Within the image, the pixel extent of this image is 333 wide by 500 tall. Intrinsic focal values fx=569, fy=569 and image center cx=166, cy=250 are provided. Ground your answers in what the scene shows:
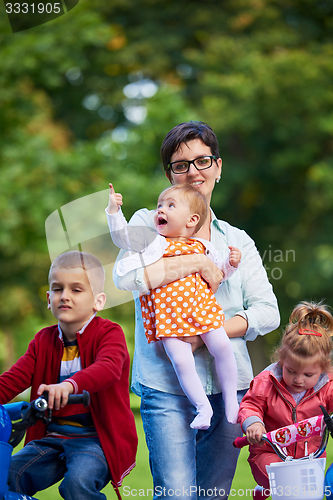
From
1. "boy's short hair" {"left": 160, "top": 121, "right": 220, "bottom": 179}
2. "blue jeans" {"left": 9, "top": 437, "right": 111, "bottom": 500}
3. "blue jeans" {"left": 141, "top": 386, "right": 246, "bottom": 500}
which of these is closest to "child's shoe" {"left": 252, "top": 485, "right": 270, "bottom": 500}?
"blue jeans" {"left": 141, "top": 386, "right": 246, "bottom": 500}

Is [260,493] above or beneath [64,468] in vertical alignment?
beneath

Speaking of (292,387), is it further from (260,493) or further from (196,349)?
(260,493)

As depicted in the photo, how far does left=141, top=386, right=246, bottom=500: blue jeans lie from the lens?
2.07m

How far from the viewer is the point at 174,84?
40.3 feet

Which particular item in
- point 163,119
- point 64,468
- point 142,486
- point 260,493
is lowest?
point 142,486

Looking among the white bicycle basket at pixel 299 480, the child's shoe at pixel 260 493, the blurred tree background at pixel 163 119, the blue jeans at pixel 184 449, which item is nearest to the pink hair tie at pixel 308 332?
the blue jeans at pixel 184 449

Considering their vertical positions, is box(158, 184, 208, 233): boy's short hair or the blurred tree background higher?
box(158, 184, 208, 233): boy's short hair

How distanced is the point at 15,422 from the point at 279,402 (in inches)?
37.1

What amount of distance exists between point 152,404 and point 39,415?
517 mm

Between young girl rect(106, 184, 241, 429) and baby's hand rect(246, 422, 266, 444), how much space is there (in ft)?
0.58

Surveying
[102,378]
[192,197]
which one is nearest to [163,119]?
[192,197]

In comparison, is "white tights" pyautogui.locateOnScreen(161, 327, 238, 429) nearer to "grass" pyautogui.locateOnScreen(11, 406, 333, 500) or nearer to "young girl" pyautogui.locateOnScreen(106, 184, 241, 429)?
"young girl" pyautogui.locateOnScreen(106, 184, 241, 429)

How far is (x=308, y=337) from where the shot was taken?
208 centimetres

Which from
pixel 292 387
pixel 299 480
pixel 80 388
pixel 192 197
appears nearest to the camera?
pixel 299 480
